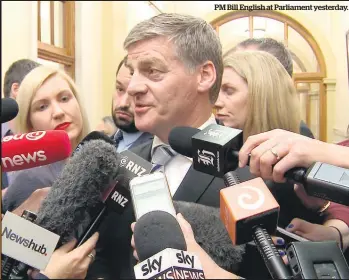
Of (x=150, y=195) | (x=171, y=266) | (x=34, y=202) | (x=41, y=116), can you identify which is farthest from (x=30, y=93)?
(x=171, y=266)

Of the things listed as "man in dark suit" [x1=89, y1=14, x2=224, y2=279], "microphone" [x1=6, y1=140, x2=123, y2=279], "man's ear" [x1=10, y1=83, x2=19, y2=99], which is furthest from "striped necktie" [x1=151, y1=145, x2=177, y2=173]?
"man's ear" [x1=10, y1=83, x2=19, y2=99]

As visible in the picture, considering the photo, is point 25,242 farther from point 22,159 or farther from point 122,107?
point 122,107

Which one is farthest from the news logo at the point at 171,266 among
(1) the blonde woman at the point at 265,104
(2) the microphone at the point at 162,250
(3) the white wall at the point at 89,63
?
(3) the white wall at the point at 89,63

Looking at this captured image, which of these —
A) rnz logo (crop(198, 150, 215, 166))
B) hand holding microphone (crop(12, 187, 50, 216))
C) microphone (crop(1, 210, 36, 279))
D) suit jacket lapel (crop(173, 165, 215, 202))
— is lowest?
microphone (crop(1, 210, 36, 279))

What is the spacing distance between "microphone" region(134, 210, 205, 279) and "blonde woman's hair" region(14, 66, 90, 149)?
A: 0.81 feet

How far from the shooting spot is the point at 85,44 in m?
0.82

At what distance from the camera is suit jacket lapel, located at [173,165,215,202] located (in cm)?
56

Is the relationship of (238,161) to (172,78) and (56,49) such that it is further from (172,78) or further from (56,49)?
(56,49)

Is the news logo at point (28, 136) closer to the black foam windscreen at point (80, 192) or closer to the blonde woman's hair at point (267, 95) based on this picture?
the black foam windscreen at point (80, 192)

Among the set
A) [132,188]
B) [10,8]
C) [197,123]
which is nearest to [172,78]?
[197,123]

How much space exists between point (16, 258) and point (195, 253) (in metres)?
0.19

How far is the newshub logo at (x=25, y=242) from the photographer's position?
0.47 m

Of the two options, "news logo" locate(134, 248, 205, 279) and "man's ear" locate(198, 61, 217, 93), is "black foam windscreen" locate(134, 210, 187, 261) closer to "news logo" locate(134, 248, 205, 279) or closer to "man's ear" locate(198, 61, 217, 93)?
"news logo" locate(134, 248, 205, 279)

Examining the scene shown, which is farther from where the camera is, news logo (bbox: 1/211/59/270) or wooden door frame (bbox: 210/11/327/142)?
wooden door frame (bbox: 210/11/327/142)
